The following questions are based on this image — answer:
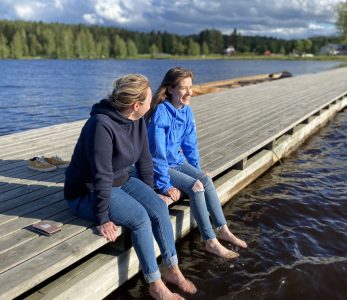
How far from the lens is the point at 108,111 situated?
3.36 meters

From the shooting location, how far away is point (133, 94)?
3.35m

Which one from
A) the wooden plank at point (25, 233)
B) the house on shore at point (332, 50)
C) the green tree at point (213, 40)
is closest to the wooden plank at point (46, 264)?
the wooden plank at point (25, 233)

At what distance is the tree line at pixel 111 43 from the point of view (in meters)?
92.5

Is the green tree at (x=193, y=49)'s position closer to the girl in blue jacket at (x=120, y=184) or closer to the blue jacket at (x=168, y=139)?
the blue jacket at (x=168, y=139)

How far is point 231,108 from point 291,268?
6902 millimetres

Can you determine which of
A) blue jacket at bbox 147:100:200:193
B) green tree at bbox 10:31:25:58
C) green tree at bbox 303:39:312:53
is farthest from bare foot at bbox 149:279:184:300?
green tree at bbox 303:39:312:53

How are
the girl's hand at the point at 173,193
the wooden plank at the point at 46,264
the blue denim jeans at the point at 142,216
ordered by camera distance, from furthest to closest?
the girl's hand at the point at 173,193 < the blue denim jeans at the point at 142,216 < the wooden plank at the point at 46,264

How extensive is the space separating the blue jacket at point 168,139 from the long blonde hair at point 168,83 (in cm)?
5

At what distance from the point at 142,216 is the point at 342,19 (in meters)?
65.3

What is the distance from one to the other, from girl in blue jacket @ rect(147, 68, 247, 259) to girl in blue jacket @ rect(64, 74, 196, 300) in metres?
0.51

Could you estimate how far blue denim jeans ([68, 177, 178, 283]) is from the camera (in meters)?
3.33

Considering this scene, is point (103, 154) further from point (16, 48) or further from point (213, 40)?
point (213, 40)

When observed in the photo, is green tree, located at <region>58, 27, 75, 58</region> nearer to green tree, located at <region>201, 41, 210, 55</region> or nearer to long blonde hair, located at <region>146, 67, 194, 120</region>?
green tree, located at <region>201, 41, 210, 55</region>

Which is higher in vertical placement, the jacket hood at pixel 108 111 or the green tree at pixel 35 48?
the jacket hood at pixel 108 111
